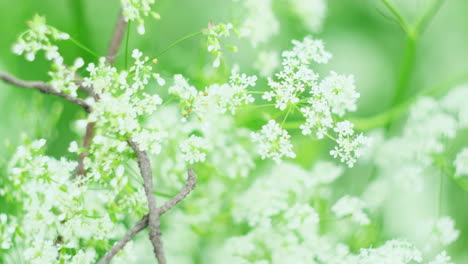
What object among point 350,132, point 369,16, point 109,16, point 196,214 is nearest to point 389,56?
point 369,16

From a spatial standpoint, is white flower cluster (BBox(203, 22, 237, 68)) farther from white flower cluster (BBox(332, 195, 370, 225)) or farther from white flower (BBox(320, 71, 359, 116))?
white flower cluster (BBox(332, 195, 370, 225))

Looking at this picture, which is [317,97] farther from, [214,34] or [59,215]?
[59,215]

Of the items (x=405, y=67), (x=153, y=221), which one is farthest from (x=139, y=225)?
(x=405, y=67)

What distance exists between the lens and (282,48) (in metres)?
1.08

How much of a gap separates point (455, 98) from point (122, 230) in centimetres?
47

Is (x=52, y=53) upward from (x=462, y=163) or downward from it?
downward

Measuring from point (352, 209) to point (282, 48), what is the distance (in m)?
0.46

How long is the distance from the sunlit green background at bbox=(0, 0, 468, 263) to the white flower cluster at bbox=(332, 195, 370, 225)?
0.52ft

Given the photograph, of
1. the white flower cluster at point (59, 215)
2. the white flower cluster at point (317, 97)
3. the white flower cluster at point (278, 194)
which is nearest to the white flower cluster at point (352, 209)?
the white flower cluster at point (278, 194)

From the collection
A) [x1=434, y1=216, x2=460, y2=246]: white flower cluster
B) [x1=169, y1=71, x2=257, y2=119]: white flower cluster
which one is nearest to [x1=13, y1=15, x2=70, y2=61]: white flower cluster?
[x1=169, y1=71, x2=257, y2=119]: white flower cluster

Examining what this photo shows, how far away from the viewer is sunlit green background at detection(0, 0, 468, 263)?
3.00 feet

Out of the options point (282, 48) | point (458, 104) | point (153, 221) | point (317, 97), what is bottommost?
point (153, 221)

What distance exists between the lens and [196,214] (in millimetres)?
782

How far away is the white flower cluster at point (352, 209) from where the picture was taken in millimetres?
672
